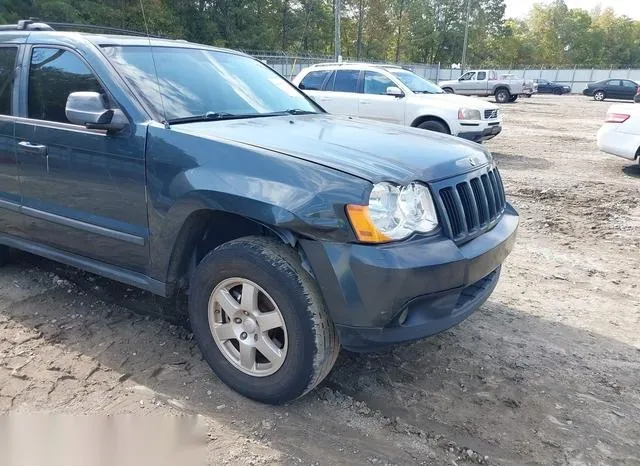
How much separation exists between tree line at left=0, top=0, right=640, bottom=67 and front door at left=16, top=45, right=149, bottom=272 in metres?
25.4

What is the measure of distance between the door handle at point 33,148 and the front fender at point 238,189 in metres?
0.97

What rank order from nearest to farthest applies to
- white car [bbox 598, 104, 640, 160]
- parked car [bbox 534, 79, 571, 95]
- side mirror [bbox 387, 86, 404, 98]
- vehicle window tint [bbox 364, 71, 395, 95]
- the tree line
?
white car [bbox 598, 104, 640, 160], side mirror [bbox 387, 86, 404, 98], vehicle window tint [bbox 364, 71, 395, 95], the tree line, parked car [bbox 534, 79, 571, 95]

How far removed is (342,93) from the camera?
10953 millimetres

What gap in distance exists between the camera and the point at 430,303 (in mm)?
2566

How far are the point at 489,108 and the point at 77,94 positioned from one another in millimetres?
9279

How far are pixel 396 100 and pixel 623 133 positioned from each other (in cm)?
394

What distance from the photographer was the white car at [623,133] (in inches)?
352

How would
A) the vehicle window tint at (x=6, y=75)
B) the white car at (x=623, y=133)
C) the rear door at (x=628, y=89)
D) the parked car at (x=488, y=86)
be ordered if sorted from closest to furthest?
1. the vehicle window tint at (x=6, y=75)
2. the white car at (x=623, y=133)
3. the parked car at (x=488, y=86)
4. the rear door at (x=628, y=89)

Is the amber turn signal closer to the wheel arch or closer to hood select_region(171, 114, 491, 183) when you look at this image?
hood select_region(171, 114, 491, 183)

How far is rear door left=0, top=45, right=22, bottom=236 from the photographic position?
3.70 meters

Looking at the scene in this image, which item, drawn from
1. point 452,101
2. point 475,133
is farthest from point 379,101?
point 475,133

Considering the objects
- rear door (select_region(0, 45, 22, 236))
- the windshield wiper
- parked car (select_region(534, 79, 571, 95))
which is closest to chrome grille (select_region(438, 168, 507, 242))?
the windshield wiper

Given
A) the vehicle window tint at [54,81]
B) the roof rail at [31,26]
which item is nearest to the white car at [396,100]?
the roof rail at [31,26]

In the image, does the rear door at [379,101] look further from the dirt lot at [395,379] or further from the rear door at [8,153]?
the rear door at [8,153]
